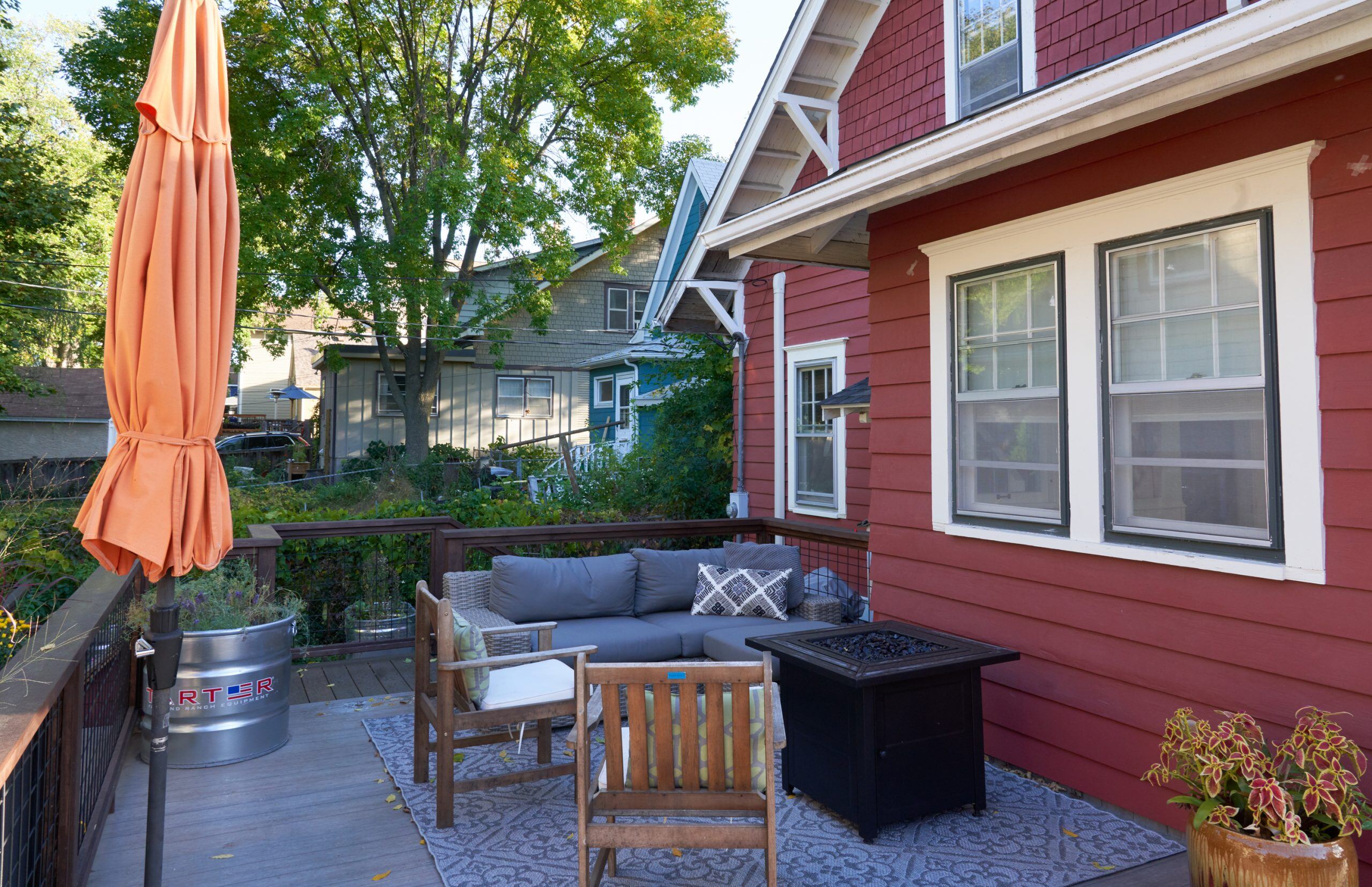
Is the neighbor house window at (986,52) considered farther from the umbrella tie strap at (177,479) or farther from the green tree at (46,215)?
the green tree at (46,215)

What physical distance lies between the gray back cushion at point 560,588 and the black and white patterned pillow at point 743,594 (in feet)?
1.69

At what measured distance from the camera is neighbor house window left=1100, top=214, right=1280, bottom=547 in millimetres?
3225

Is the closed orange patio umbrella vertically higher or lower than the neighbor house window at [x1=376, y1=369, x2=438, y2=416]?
lower

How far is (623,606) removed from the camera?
603 cm

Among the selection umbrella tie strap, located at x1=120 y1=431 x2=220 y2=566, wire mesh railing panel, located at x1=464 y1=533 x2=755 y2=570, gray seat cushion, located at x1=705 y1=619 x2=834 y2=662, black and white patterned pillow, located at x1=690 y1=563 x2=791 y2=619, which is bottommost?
gray seat cushion, located at x1=705 y1=619 x2=834 y2=662

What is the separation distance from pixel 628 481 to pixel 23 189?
8992 millimetres

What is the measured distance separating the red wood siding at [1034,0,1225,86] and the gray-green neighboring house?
14.6 m

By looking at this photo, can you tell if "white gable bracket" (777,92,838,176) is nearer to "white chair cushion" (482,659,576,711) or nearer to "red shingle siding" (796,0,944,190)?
"red shingle siding" (796,0,944,190)

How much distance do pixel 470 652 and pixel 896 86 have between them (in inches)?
221

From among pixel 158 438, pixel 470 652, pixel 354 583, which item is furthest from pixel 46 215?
pixel 158 438

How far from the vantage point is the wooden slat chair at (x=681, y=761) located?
2855mm

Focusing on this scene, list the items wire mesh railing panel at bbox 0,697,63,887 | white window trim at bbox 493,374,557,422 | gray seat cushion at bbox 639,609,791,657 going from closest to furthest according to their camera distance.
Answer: wire mesh railing panel at bbox 0,697,63,887 → gray seat cushion at bbox 639,609,791,657 → white window trim at bbox 493,374,557,422

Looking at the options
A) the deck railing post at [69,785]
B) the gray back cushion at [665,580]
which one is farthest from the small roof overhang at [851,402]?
the deck railing post at [69,785]

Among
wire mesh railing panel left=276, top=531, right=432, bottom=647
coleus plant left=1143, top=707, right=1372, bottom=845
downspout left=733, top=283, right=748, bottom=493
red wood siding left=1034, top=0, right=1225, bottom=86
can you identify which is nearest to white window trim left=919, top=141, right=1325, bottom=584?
coleus plant left=1143, top=707, right=1372, bottom=845
